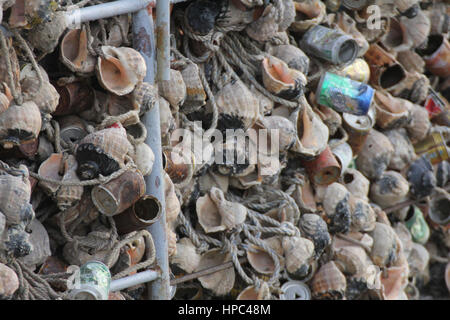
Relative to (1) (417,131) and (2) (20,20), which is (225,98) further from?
(1) (417,131)

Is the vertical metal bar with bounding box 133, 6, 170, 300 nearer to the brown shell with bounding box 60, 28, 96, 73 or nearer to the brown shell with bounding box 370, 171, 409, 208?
the brown shell with bounding box 60, 28, 96, 73

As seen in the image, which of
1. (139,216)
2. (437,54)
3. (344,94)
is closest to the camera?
(139,216)

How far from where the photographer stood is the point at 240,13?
7.86 feet

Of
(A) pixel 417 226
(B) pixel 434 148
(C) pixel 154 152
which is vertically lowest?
(A) pixel 417 226

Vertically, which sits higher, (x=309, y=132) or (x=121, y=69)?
(x=121, y=69)

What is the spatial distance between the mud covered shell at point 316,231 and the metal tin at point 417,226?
654 mm

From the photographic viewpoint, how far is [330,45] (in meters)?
2.67

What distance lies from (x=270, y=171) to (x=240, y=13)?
1.40 feet

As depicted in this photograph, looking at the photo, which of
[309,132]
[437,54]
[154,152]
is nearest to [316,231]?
[309,132]

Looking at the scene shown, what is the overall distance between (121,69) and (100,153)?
0.23 meters

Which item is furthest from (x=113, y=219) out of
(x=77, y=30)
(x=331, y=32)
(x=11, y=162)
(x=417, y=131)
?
(x=417, y=131)

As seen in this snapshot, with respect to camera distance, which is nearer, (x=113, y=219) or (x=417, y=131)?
(x=113, y=219)

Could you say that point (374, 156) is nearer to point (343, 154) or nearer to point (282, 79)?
point (343, 154)
